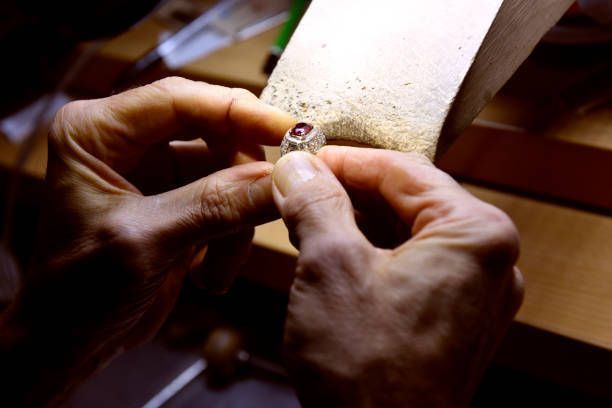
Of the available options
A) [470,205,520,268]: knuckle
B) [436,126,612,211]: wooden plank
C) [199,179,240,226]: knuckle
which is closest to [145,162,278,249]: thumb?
[199,179,240,226]: knuckle

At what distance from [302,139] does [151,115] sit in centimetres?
19

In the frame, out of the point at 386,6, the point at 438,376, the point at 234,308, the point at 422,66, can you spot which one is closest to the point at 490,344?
the point at 438,376

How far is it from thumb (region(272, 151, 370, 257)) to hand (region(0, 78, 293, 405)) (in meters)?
0.04

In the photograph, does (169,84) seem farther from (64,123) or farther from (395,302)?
(395,302)

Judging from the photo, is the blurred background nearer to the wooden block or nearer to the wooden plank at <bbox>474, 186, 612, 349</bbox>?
the wooden plank at <bbox>474, 186, 612, 349</bbox>

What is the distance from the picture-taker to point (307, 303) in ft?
1.56

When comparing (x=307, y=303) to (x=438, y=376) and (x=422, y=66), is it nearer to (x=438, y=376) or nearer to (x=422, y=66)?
(x=438, y=376)

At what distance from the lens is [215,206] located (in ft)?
1.88

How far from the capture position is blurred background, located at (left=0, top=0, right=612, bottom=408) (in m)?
0.77

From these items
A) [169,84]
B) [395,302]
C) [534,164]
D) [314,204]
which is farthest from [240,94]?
[534,164]

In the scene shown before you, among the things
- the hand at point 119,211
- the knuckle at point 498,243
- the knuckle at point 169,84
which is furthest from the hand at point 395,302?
the knuckle at point 169,84

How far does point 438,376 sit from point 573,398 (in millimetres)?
714

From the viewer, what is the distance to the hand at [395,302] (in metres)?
0.45

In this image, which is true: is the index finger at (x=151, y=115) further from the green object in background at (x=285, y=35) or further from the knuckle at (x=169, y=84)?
the green object in background at (x=285, y=35)
